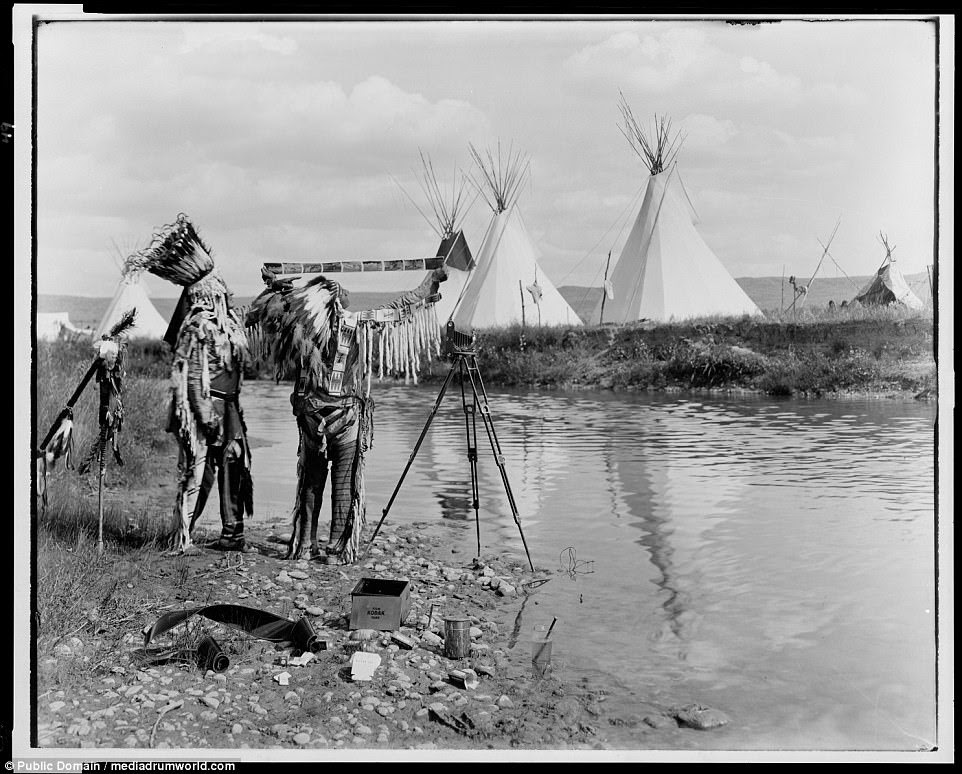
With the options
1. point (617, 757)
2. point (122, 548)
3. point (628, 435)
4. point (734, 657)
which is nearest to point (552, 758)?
point (617, 757)

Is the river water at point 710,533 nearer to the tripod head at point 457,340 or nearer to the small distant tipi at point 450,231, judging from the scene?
the tripod head at point 457,340

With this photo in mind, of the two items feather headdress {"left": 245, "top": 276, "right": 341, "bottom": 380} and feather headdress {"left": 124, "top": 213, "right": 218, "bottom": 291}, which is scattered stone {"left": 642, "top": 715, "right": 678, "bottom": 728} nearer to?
feather headdress {"left": 245, "top": 276, "right": 341, "bottom": 380}

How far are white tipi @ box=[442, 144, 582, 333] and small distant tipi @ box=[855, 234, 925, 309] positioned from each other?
4.13 ft

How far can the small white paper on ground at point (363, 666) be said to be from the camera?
116 inches

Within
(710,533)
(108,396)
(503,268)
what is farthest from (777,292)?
(108,396)

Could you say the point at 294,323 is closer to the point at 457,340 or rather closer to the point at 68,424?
the point at 457,340

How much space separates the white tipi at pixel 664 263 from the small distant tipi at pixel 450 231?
64 centimetres

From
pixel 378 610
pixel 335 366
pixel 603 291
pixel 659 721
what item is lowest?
pixel 659 721

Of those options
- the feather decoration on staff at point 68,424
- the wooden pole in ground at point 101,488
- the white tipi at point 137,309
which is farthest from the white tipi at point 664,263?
the wooden pole in ground at point 101,488

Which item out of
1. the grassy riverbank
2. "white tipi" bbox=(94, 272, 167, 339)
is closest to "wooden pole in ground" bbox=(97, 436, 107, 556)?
"white tipi" bbox=(94, 272, 167, 339)

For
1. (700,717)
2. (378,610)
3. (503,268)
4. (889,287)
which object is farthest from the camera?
(503,268)

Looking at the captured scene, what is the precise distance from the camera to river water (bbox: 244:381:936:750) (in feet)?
9.92

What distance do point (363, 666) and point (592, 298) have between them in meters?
1.74

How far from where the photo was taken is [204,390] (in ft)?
11.1
